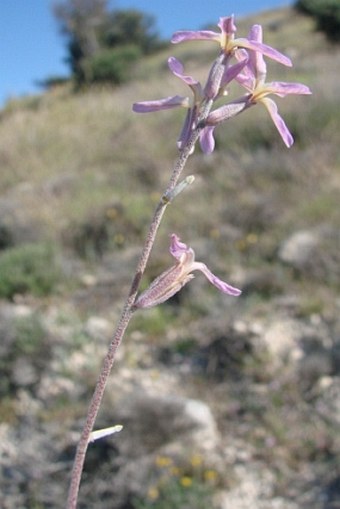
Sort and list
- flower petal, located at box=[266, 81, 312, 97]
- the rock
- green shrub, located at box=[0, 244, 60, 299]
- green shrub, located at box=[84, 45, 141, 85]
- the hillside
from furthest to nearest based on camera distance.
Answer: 1. green shrub, located at box=[84, 45, 141, 85]
2. green shrub, located at box=[0, 244, 60, 299]
3. the rock
4. the hillside
5. flower petal, located at box=[266, 81, 312, 97]

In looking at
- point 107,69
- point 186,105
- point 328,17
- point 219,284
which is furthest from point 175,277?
point 328,17

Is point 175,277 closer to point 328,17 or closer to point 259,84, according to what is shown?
point 259,84

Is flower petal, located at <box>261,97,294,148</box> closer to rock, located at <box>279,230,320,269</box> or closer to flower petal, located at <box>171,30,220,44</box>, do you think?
flower petal, located at <box>171,30,220,44</box>

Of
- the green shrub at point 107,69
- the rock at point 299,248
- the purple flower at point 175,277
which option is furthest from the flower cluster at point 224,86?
the green shrub at point 107,69

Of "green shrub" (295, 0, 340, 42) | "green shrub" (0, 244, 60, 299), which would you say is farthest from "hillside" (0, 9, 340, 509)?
"green shrub" (295, 0, 340, 42)

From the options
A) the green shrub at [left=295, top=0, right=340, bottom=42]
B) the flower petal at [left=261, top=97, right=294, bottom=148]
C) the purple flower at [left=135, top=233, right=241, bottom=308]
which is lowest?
the green shrub at [left=295, top=0, right=340, bottom=42]

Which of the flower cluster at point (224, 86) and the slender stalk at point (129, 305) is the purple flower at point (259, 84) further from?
the slender stalk at point (129, 305)

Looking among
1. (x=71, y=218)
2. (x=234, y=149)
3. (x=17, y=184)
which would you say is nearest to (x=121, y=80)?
(x=17, y=184)
